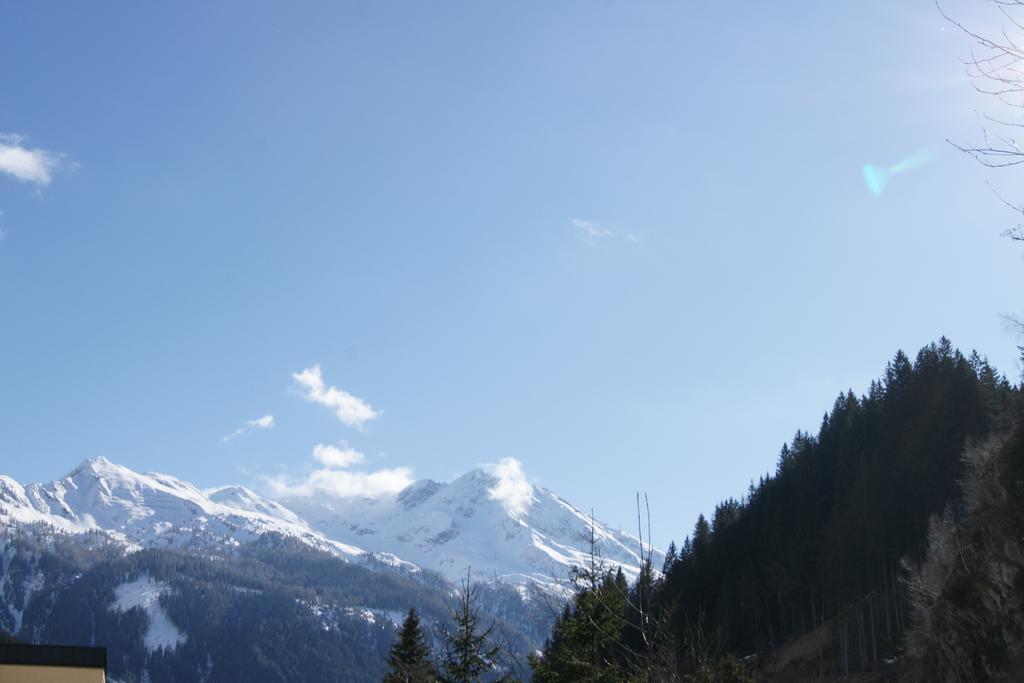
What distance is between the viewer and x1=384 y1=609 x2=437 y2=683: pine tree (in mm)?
30984

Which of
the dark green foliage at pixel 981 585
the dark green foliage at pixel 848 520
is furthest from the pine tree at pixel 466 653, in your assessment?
the dark green foliage at pixel 848 520

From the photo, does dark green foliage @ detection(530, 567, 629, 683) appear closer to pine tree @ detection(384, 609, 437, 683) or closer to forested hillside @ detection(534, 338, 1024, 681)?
pine tree @ detection(384, 609, 437, 683)

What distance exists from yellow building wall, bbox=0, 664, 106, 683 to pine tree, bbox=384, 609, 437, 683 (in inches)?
370

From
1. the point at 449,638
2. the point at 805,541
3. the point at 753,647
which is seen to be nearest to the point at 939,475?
the point at 805,541

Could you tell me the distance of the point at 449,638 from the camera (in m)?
27.2

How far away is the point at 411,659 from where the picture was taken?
3581cm

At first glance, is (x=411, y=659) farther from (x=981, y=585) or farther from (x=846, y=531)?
(x=846, y=531)

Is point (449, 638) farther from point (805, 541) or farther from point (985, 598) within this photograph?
point (805, 541)


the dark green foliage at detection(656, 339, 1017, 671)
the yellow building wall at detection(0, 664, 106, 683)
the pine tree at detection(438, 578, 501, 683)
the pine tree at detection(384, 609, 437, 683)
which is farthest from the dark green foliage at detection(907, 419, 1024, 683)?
the yellow building wall at detection(0, 664, 106, 683)

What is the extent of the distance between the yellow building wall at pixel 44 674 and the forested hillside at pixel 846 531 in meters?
26.0

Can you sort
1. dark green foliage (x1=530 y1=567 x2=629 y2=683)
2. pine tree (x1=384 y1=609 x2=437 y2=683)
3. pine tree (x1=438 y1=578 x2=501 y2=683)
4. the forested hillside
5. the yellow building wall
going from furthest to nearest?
1. the forested hillside
2. pine tree (x1=384 y1=609 x2=437 y2=683)
3. pine tree (x1=438 y1=578 x2=501 y2=683)
4. the yellow building wall
5. dark green foliage (x1=530 y1=567 x2=629 y2=683)

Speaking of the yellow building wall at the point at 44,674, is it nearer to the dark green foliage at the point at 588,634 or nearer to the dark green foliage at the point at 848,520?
the dark green foliage at the point at 588,634

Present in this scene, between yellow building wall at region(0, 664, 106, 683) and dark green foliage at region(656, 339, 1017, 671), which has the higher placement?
dark green foliage at region(656, 339, 1017, 671)

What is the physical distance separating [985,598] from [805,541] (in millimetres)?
33821
